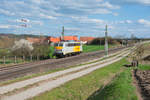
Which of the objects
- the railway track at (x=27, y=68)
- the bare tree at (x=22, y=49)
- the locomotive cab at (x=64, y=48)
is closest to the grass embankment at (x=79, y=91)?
the railway track at (x=27, y=68)

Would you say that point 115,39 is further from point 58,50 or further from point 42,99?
point 42,99

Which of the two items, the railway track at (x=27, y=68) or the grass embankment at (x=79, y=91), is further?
the railway track at (x=27, y=68)

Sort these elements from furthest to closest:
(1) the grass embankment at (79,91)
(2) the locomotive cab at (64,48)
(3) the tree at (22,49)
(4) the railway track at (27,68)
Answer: (3) the tree at (22,49) → (2) the locomotive cab at (64,48) → (4) the railway track at (27,68) → (1) the grass embankment at (79,91)

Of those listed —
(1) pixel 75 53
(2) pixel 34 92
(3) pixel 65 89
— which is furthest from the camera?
(1) pixel 75 53

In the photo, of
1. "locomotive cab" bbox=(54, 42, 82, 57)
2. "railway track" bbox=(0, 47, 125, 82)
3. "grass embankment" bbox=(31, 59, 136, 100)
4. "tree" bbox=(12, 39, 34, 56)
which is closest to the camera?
"grass embankment" bbox=(31, 59, 136, 100)

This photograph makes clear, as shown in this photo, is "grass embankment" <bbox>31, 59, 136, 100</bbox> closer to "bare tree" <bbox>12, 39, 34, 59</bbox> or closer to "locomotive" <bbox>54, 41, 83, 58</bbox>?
"locomotive" <bbox>54, 41, 83, 58</bbox>

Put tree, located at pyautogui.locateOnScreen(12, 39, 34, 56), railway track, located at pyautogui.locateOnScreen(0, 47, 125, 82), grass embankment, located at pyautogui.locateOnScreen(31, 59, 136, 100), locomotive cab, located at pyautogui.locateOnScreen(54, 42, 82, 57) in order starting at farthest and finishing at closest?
tree, located at pyautogui.locateOnScreen(12, 39, 34, 56), locomotive cab, located at pyautogui.locateOnScreen(54, 42, 82, 57), railway track, located at pyautogui.locateOnScreen(0, 47, 125, 82), grass embankment, located at pyautogui.locateOnScreen(31, 59, 136, 100)

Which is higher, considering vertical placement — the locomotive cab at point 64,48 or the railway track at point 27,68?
the locomotive cab at point 64,48

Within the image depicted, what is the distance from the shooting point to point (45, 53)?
145 feet

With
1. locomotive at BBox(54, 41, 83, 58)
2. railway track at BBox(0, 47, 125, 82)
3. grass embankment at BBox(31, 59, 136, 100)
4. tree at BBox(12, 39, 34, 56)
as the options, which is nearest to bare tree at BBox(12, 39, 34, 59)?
tree at BBox(12, 39, 34, 56)

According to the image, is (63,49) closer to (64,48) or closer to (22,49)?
(64,48)

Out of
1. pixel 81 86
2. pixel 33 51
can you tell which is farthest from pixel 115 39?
pixel 81 86

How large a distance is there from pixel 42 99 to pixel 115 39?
11083 cm

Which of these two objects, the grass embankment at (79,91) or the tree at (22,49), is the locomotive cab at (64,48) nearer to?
the tree at (22,49)
